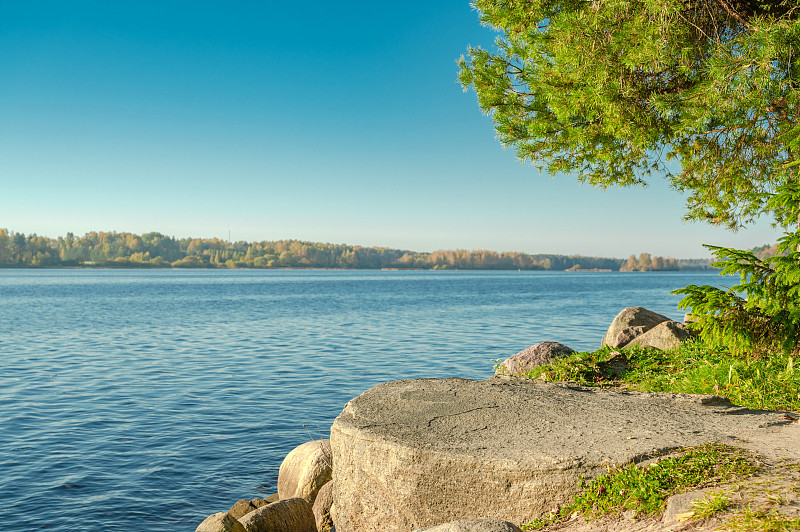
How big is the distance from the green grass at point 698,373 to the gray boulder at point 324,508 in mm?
5093

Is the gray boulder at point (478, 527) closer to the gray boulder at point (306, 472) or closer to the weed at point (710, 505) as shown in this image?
the weed at point (710, 505)

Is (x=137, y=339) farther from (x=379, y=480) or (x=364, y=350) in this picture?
(x=379, y=480)

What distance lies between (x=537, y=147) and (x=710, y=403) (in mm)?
6088

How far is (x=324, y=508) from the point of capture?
8195mm

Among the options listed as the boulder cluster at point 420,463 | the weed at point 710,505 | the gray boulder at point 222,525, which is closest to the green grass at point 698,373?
the boulder cluster at point 420,463

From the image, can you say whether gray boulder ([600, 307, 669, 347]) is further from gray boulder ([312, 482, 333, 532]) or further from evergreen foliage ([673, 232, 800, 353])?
gray boulder ([312, 482, 333, 532])

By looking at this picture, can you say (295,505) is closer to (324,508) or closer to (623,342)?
(324,508)

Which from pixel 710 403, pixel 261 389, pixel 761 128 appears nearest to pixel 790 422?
pixel 710 403

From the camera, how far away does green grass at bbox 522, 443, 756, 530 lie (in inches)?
197

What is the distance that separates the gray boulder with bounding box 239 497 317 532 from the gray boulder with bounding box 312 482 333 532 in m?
0.09

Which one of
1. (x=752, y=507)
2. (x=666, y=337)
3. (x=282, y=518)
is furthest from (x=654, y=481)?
(x=666, y=337)

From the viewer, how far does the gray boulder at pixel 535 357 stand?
41.3 ft

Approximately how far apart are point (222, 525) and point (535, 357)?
24.9 ft

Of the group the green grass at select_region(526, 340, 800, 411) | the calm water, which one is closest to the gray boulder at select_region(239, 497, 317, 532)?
the calm water
